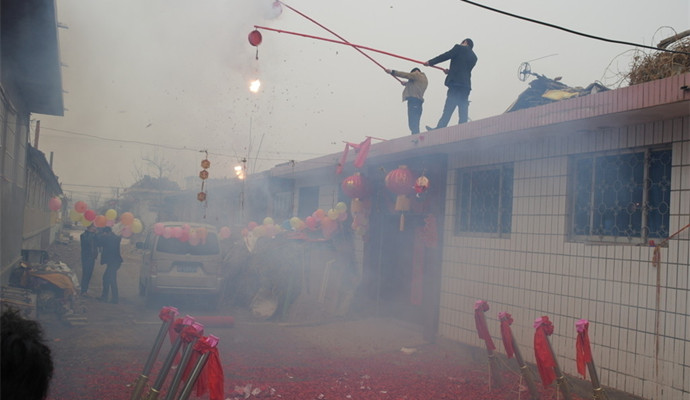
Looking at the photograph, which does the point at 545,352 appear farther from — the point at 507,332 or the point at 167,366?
the point at 167,366

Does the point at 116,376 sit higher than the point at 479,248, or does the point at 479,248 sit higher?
the point at 479,248

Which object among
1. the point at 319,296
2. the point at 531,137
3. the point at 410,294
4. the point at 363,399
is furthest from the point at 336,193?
the point at 363,399

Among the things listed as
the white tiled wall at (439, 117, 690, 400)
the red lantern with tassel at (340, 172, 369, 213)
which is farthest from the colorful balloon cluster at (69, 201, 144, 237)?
the white tiled wall at (439, 117, 690, 400)

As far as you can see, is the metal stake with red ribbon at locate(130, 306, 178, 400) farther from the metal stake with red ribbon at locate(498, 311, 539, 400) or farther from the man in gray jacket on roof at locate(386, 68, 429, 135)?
the man in gray jacket on roof at locate(386, 68, 429, 135)

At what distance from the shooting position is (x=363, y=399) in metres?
6.12

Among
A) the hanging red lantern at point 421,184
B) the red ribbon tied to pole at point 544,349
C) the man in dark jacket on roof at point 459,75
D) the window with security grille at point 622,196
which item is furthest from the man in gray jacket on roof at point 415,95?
the red ribbon tied to pole at point 544,349

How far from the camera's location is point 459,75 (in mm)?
9398

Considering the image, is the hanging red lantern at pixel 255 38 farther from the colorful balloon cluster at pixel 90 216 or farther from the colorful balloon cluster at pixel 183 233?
the colorful balloon cluster at pixel 90 216

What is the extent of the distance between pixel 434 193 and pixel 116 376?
587 centimetres

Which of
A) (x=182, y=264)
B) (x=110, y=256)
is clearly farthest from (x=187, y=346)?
(x=110, y=256)

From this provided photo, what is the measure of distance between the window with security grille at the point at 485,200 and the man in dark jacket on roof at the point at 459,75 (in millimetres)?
1533

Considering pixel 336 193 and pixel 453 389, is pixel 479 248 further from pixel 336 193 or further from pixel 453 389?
pixel 336 193

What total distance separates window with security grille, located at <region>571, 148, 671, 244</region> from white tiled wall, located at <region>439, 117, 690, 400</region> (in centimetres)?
16

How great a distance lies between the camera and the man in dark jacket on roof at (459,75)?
368 inches
